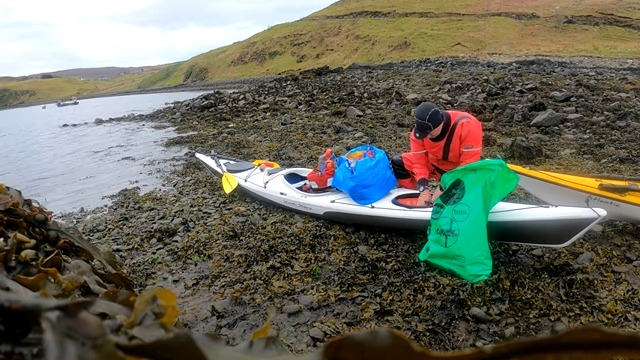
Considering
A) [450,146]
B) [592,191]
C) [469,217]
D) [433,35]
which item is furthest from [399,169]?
[433,35]

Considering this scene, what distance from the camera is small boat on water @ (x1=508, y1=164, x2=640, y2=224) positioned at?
4.65m

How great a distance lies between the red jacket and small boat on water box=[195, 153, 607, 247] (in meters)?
0.45

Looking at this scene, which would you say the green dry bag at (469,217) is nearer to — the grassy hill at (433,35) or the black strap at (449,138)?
the black strap at (449,138)

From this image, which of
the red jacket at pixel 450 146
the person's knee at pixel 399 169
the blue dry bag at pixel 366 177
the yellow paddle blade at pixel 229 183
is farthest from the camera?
the yellow paddle blade at pixel 229 183

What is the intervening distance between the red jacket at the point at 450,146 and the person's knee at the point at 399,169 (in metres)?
0.45

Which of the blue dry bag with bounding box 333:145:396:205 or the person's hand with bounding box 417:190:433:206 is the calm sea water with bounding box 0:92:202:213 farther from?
the person's hand with bounding box 417:190:433:206

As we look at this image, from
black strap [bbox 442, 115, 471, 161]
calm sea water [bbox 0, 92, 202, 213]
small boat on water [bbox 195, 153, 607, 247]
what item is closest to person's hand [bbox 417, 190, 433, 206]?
small boat on water [bbox 195, 153, 607, 247]

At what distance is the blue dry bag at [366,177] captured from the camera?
5.67 meters

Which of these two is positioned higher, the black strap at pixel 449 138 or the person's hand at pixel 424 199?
the black strap at pixel 449 138

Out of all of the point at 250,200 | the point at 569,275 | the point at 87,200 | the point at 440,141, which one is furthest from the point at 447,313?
the point at 87,200

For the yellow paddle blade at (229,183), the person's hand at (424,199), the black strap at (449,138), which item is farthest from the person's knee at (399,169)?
the yellow paddle blade at (229,183)

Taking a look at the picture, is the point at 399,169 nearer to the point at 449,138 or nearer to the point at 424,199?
the point at 424,199

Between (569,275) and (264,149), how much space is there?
7.99 metres

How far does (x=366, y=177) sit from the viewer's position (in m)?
5.67
